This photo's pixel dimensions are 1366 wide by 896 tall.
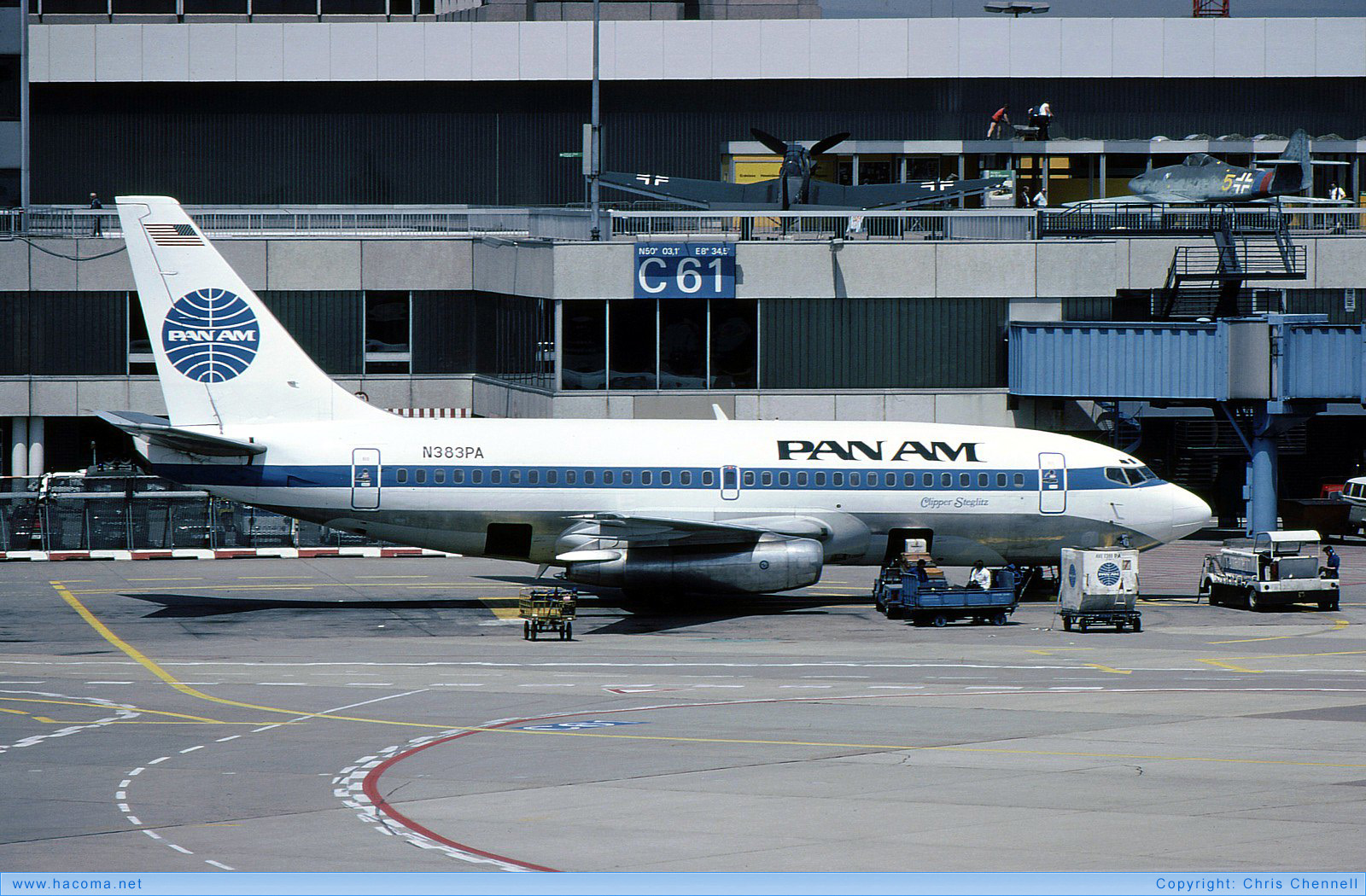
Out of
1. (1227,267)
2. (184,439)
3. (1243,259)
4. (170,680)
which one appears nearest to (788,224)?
(1227,267)

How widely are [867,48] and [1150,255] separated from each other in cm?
3093

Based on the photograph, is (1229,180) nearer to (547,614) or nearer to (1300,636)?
(1300,636)

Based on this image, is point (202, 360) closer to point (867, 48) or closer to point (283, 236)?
point (283, 236)

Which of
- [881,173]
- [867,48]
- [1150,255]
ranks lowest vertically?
[1150,255]

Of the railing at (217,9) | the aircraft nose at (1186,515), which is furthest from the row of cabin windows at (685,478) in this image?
the railing at (217,9)

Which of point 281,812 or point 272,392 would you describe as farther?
point 272,392

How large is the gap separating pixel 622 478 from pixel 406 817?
72.9 feet

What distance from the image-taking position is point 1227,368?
56.4 meters

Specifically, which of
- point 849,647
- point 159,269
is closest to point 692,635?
point 849,647

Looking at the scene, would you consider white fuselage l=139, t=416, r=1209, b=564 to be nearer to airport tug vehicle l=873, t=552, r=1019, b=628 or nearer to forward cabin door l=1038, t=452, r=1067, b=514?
forward cabin door l=1038, t=452, r=1067, b=514

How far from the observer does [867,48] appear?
89438 mm

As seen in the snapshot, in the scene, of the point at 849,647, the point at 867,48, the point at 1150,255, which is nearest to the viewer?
the point at 849,647

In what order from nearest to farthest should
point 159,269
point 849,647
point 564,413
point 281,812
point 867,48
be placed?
point 281,812 → point 849,647 → point 159,269 → point 564,413 → point 867,48

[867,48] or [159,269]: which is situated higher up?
[867,48]
